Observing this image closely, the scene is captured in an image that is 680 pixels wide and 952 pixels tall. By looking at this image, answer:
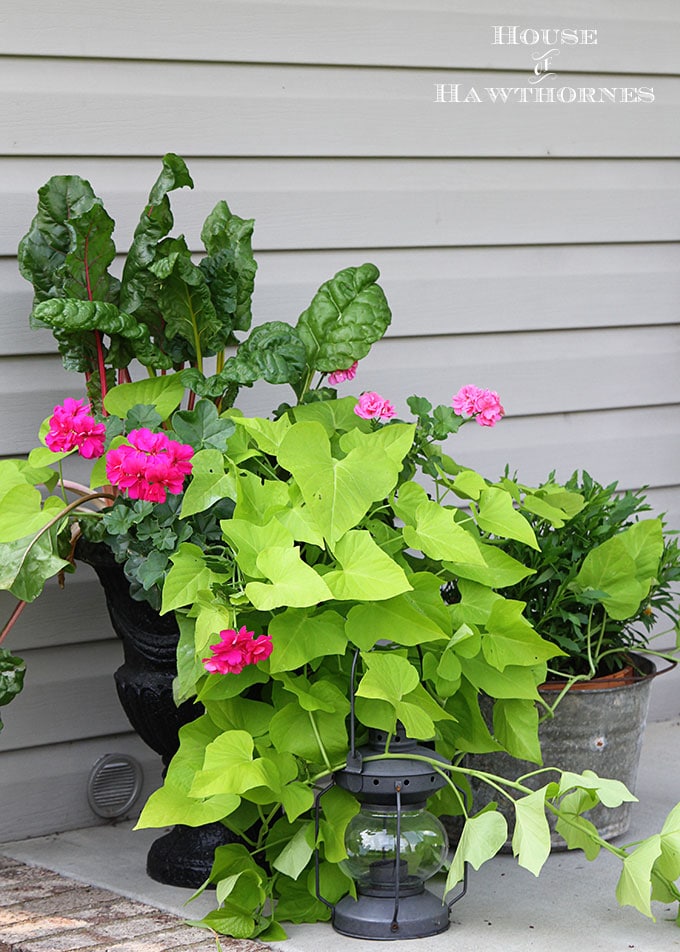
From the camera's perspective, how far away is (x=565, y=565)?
7.79 ft

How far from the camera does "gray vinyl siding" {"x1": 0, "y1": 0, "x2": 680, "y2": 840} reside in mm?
2449

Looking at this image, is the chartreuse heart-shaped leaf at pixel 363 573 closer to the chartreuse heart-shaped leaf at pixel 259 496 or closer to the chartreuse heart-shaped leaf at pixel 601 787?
the chartreuse heart-shaped leaf at pixel 259 496

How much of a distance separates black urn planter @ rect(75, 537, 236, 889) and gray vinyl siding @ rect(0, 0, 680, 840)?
313mm

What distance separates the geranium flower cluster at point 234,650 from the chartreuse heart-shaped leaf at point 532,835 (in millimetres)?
416

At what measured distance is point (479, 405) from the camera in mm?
2266

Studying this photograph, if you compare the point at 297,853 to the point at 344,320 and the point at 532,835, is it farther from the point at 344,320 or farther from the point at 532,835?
the point at 344,320

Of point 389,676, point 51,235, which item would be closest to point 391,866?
point 389,676

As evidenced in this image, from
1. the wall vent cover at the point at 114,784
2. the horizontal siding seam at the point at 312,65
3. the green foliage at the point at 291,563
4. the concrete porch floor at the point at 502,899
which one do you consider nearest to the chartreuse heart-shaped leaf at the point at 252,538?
the green foliage at the point at 291,563

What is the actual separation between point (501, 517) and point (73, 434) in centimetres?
68

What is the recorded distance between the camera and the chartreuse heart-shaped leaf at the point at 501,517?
2045mm

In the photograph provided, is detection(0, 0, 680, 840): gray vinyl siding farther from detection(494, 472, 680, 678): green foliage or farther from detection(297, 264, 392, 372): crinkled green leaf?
detection(494, 472, 680, 678): green foliage

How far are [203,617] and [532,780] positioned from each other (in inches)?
31.8

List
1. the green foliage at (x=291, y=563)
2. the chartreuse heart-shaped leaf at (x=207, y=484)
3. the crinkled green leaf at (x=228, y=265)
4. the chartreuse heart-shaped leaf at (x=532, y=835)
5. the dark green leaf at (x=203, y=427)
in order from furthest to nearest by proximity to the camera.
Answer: the crinkled green leaf at (x=228, y=265)
the dark green leaf at (x=203, y=427)
the chartreuse heart-shaped leaf at (x=207, y=484)
the green foliage at (x=291, y=563)
the chartreuse heart-shaped leaf at (x=532, y=835)

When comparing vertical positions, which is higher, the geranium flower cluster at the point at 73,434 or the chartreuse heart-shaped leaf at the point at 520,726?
the geranium flower cluster at the point at 73,434
